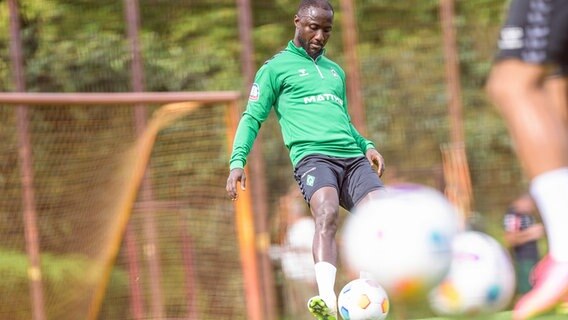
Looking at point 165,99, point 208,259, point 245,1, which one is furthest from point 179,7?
point 208,259

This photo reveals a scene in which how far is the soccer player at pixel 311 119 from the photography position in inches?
214

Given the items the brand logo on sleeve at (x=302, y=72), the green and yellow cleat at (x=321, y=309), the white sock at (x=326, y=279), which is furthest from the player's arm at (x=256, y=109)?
the green and yellow cleat at (x=321, y=309)

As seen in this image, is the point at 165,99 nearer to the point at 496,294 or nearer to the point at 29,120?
the point at 29,120

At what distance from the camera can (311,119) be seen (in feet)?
18.1

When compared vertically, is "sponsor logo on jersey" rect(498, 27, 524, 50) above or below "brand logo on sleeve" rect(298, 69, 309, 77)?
above

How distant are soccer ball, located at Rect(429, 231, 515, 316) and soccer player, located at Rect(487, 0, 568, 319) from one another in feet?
2.50

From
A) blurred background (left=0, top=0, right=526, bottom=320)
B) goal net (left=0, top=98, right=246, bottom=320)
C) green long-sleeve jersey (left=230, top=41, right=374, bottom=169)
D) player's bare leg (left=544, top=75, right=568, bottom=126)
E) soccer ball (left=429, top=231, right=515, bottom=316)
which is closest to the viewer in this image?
player's bare leg (left=544, top=75, right=568, bottom=126)

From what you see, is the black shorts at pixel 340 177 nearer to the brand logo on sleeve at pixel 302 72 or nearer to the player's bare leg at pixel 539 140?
the brand logo on sleeve at pixel 302 72

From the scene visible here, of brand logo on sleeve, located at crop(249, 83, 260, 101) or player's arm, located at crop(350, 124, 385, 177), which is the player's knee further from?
→ brand logo on sleeve, located at crop(249, 83, 260, 101)

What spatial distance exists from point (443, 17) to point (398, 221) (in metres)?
6.25

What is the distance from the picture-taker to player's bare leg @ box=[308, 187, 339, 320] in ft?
16.6

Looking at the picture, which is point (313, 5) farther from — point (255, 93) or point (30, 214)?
point (30, 214)

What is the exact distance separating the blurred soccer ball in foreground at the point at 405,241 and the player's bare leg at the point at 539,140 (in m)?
0.81

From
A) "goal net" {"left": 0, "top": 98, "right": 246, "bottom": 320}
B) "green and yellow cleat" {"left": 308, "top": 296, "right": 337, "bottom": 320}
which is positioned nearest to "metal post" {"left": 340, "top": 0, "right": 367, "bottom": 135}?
"goal net" {"left": 0, "top": 98, "right": 246, "bottom": 320}
